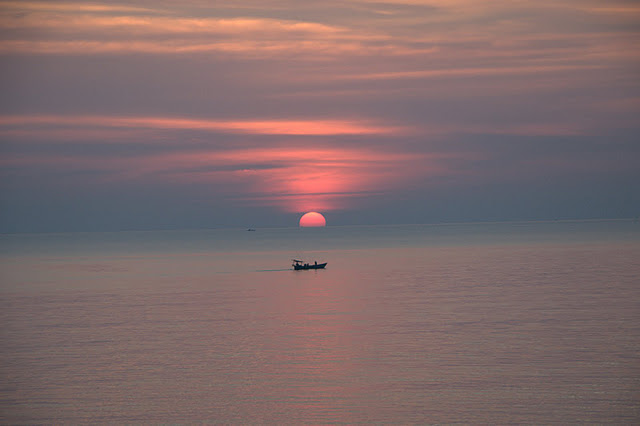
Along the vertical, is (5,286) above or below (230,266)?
below

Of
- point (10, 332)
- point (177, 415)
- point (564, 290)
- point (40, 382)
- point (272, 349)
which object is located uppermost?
point (564, 290)

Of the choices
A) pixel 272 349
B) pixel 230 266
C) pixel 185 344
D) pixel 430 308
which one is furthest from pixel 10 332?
pixel 230 266

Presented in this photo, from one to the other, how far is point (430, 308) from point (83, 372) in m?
34.9

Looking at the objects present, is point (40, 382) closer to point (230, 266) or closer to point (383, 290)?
point (383, 290)

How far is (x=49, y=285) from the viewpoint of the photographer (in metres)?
105

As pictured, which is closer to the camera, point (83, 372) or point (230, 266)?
point (83, 372)

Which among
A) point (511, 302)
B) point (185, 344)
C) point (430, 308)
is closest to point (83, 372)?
point (185, 344)

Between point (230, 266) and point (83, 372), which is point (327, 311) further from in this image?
point (230, 266)

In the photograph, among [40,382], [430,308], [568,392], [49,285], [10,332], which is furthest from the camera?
[49,285]

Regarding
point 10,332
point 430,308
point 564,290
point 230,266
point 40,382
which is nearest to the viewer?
point 40,382

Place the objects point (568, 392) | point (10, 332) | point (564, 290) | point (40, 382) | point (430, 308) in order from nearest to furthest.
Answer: point (568, 392), point (40, 382), point (10, 332), point (430, 308), point (564, 290)

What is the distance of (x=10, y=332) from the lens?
58.8 meters

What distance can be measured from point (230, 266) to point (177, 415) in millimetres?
107138

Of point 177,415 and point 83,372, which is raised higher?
point 83,372
